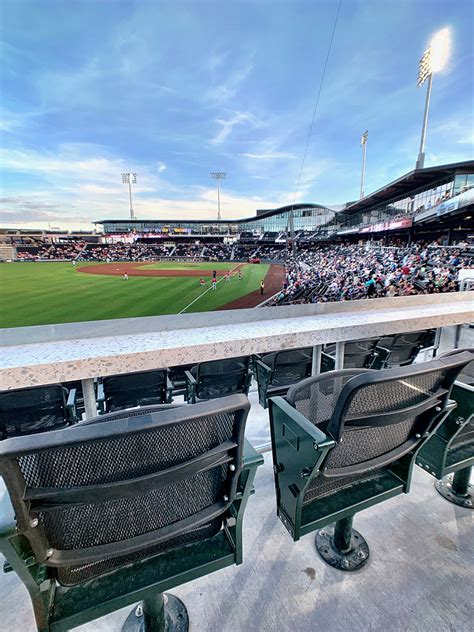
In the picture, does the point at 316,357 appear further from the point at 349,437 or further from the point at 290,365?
the point at 349,437

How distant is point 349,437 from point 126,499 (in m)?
0.79

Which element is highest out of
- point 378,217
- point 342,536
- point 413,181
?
point 413,181

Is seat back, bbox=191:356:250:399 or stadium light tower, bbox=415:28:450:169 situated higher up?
stadium light tower, bbox=415:28:450:169

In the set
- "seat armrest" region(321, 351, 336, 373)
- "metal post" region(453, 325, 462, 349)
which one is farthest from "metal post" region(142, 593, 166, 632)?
"metal post" region(453, 325, 462, 349)

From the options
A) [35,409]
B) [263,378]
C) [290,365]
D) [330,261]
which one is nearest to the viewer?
[35,409]

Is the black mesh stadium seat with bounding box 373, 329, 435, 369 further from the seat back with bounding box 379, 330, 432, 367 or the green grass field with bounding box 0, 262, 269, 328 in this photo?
the green grass field with bounding box 0, 262, 269, 328

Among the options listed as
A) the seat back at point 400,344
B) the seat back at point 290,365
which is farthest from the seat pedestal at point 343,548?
the seat back at point 400,344

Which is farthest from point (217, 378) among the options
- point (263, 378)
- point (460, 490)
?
point (460, 490)

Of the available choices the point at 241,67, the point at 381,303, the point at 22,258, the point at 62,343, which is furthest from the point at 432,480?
the point at 22,258

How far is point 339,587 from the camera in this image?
1.37 metres

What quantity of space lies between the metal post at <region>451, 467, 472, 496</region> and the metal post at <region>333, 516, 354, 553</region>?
2.86ft

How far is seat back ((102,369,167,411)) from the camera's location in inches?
104

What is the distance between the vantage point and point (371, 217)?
33.6 metres

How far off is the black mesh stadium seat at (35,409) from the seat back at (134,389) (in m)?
0.37
